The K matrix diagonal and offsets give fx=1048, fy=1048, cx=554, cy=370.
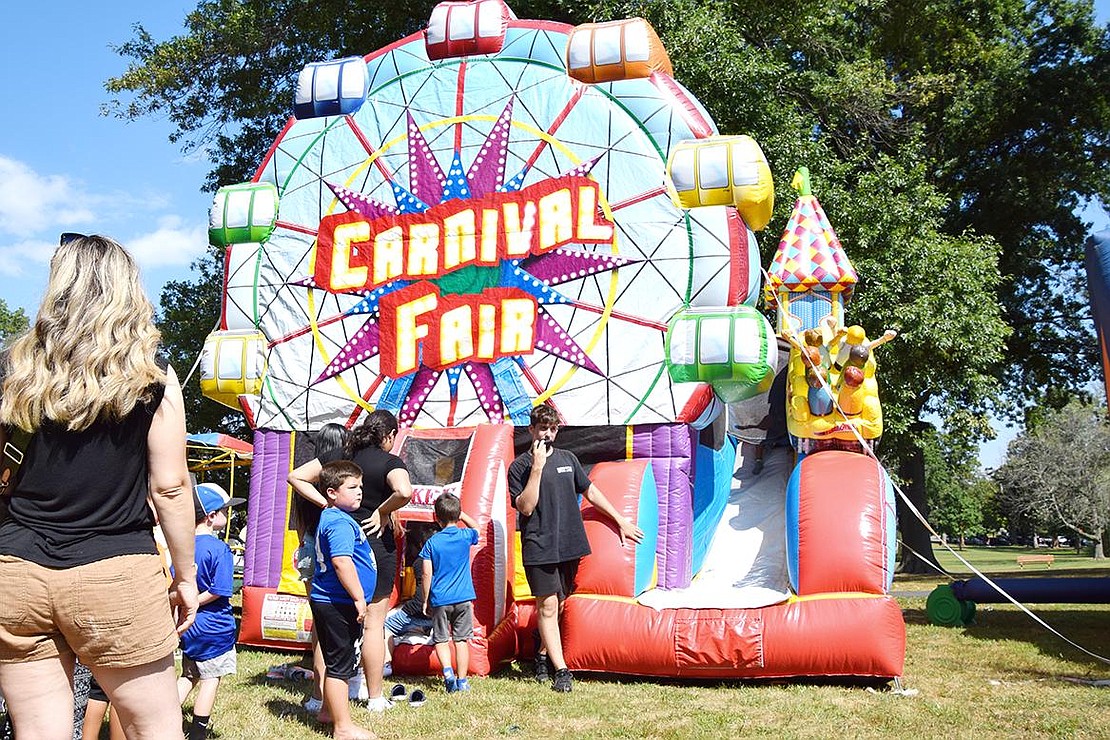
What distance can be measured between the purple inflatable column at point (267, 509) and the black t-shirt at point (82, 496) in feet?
16.9

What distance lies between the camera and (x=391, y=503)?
16.9ft

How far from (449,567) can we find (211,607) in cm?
165

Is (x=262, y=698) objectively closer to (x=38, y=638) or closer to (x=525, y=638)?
(x=525, y=638)

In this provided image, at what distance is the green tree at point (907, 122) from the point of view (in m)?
13.5

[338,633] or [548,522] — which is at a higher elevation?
[548,522]

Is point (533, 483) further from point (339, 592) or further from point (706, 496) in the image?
point (706, 496)

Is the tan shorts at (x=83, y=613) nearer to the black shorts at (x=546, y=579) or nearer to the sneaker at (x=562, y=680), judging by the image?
the sneaker at (x=562, y=680)

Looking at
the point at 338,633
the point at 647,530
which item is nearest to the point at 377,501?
the point at 338,633

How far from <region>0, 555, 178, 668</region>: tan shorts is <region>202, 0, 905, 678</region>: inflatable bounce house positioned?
377cm

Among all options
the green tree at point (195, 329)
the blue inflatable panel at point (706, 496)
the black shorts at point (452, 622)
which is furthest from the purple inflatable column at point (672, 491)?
the green tree at point (195, 329)

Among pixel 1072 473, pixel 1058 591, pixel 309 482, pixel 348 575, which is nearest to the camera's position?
pixel 348 575

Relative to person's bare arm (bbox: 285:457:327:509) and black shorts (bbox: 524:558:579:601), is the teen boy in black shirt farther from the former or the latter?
person's bare arm (bbox: 285:457:327:509)

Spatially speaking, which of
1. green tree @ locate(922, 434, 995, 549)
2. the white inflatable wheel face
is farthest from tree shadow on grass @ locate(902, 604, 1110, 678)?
green tree @ locate(922, 434, 995, 549)

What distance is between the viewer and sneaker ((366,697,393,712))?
16.7 ft
